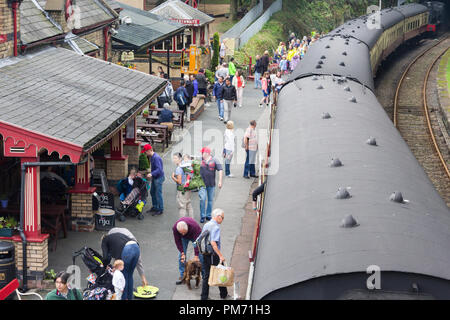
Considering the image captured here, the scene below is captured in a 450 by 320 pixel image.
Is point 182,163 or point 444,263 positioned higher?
point 444,263

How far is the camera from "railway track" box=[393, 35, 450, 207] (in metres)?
18.2

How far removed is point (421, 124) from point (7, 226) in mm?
15582

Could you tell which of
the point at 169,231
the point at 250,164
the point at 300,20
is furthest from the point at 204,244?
the point at 300,20

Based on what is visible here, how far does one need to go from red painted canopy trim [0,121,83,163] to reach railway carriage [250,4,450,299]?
2873 mm

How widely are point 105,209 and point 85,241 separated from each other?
1026 millimetres

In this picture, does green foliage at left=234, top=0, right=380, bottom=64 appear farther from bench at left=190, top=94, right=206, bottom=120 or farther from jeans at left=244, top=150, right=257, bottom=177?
jeans at left=244, top=150, right=257, bottom=177

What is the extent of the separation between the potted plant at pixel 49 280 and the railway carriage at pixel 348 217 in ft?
12.5

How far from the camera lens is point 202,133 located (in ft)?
74.3

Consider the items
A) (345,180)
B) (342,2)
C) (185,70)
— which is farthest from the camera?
(342,2)

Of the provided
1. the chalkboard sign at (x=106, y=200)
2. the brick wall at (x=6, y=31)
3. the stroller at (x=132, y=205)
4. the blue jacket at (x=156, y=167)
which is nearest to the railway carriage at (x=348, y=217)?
the blue jacket at (x=156, y=167)

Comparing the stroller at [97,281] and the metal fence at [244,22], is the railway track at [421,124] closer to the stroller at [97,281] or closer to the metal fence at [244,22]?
the stroller at [97,281]

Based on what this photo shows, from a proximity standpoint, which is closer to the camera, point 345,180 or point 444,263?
point 444,263
